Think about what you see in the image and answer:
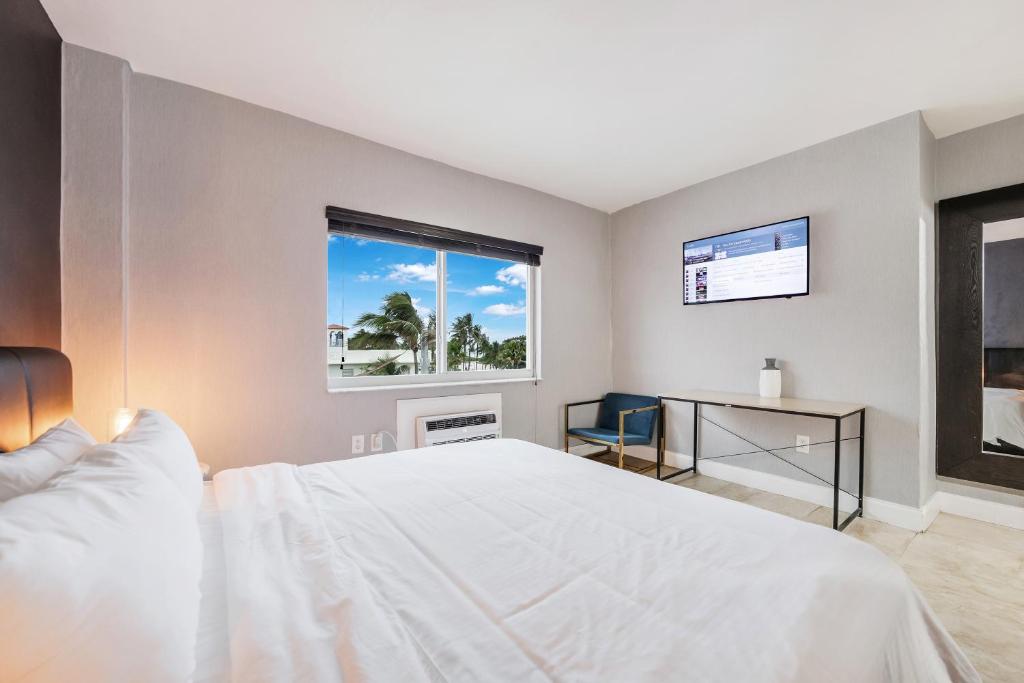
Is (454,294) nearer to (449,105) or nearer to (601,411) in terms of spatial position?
(449,105)

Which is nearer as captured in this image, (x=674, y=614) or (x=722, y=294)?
(x=674, y=614)

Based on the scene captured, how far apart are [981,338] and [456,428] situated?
3.48m

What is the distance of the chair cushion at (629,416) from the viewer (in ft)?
12.2

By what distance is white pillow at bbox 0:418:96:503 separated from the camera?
870mm

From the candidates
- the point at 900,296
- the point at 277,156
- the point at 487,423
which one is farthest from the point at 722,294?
the point at 277,156

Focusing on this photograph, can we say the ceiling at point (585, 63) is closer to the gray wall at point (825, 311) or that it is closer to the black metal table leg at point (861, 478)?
the gray wall at point (825, 311)

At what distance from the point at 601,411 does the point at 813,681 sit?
357 centimetres

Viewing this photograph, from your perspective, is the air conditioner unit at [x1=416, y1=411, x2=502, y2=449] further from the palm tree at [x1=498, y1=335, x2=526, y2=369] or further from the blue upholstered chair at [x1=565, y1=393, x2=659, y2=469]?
the blue upholstered chair at [x1=565, y1=393, x2=659, y2=469]

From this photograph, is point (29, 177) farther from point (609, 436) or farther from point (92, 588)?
point (609, 436)

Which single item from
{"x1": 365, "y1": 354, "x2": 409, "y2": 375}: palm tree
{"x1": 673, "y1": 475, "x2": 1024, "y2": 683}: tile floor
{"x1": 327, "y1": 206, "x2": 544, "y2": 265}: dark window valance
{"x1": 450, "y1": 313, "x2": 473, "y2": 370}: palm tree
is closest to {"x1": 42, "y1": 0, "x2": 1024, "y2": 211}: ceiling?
{"x1": 327, "y1": 206, "x2": 544, "y2": 265}: dark window valance

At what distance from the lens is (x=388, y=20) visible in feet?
6.10

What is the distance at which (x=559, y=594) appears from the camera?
2.93 ft

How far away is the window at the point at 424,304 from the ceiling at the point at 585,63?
2.32 ft

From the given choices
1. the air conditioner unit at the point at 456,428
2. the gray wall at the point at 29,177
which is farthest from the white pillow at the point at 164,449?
the air conditioner unit at the point at 456,428
